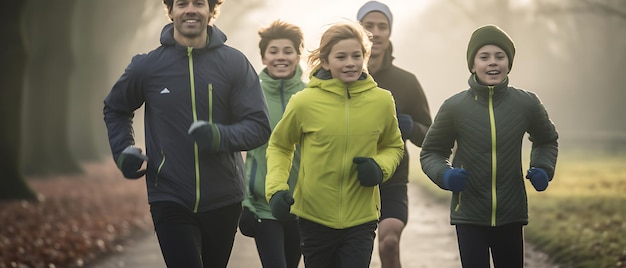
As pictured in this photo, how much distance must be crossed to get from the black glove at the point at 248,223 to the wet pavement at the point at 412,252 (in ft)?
11.3

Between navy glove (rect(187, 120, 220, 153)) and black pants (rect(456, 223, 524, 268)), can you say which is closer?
navy glove (rect(187, 120, 220, 153))

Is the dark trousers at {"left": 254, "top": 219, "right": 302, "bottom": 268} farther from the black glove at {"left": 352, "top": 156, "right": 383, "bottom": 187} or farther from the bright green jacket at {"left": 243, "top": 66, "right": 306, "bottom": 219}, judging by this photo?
the black glove at {"left": 352, "top": 156, "right": 383, "bottom": 187}

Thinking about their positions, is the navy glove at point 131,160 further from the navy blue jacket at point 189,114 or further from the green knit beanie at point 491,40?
the green knit beanie at point 491,40

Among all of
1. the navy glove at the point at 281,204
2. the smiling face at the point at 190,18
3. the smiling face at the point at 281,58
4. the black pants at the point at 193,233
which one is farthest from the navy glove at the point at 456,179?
the smiling face at the point at 281,58

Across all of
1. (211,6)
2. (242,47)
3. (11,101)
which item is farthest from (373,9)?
(242,47)

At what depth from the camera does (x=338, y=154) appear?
17.7 feet

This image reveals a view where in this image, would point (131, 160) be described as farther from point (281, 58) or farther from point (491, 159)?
point (281, 58)

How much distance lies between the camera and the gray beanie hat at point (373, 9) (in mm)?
7375

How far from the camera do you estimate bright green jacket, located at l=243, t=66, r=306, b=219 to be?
Result: 22.2ft

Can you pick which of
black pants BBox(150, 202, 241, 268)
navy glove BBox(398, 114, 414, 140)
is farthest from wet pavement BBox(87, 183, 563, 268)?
black pants BBox(150, 202, 241, 268)

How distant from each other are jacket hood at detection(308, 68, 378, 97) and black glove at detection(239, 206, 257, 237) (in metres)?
1.55

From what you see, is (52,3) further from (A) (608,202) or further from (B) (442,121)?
(B) (442,121)

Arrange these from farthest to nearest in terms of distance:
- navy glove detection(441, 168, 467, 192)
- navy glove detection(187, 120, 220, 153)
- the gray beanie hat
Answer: the gray beanie hat < navy glove detection(441, 168, 467, 192) < navy glove detection(187, 120, 220, 153)

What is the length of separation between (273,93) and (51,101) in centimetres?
1991
